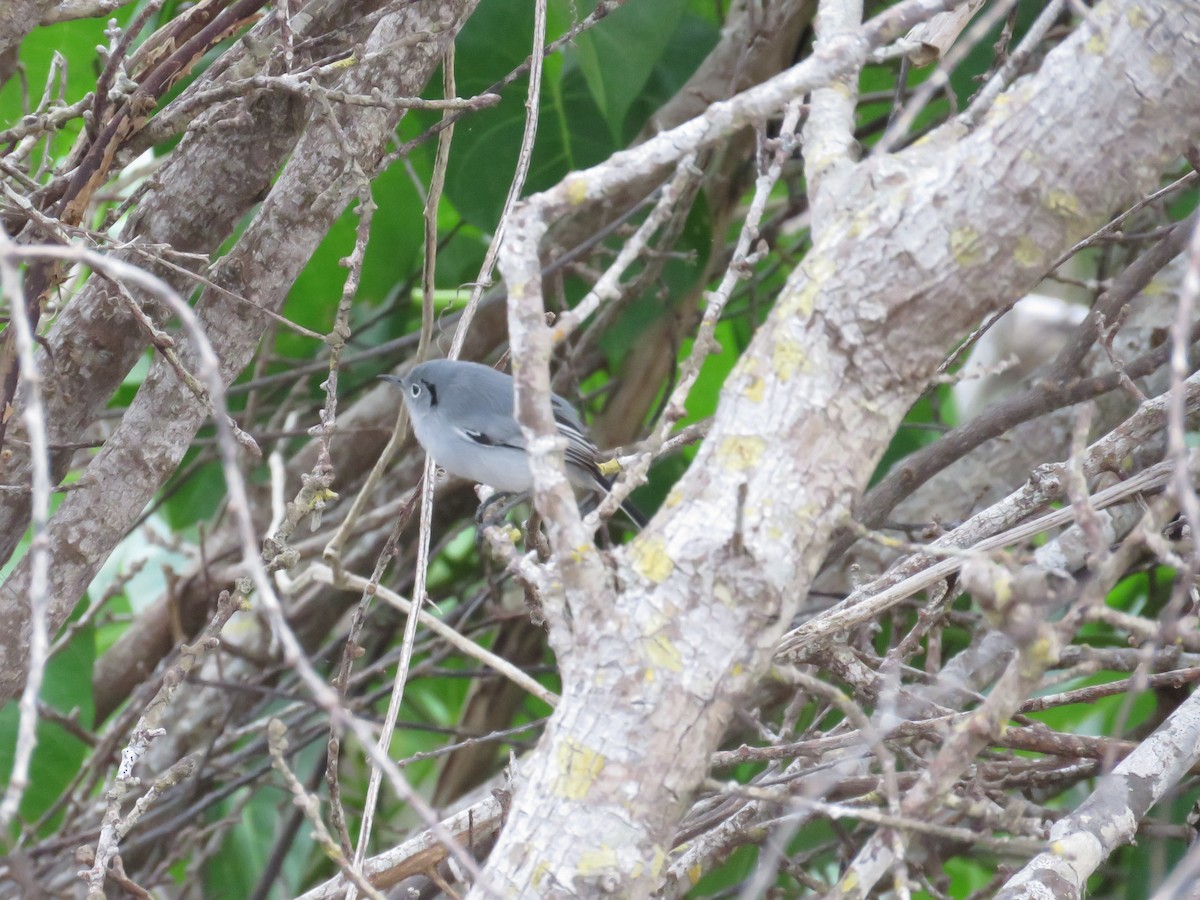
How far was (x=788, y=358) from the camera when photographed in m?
1.31

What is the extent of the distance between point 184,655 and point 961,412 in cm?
490

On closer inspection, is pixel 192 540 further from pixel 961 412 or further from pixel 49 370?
pixel 961 412

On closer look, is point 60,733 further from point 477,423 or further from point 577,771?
point 577,771

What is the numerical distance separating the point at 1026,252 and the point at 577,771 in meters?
0.76

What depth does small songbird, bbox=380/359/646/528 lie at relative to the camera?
11.0 feet

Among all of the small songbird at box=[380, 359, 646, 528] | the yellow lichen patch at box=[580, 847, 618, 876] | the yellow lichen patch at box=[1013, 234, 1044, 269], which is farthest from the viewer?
the small songbird at box=[380, 359, 646, 528]

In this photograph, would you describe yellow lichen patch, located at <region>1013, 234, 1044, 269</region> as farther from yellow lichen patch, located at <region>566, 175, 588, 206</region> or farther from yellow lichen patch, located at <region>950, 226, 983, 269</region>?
yellow lichen patch, located at <region>566, 175, 588, 206</region>

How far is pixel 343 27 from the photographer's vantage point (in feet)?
7.95

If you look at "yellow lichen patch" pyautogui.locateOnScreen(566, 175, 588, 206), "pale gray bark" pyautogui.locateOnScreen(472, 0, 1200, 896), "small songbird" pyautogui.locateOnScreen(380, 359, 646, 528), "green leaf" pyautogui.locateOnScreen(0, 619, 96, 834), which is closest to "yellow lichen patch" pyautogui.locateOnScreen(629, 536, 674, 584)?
"pale gray bark" pyautogui.locateOnScreen(472, 0, 1200, 896)

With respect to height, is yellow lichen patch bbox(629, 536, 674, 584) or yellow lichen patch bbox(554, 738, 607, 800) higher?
yellow lichen patch bbox(629, 536, 674, 584)

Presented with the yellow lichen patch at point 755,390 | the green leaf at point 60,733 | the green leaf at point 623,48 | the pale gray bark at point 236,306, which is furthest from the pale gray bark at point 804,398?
the green leaf at point 60,733

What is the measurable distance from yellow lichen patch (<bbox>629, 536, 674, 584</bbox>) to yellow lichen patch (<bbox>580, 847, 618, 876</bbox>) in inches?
11.4

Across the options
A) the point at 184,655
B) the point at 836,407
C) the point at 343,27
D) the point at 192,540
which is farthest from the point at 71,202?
the point at 192,540

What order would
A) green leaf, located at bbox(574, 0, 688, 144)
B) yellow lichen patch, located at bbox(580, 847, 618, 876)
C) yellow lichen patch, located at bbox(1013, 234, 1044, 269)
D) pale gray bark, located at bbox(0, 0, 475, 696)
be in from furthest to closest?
green leaf, located at bbox(574, 0, 688, 144), pale gray bark, located at bbox(0, 0, 475, 696), yellow lichen patch, located at bbox(1013, 234, 1044, 269), yellow lichen patch, located at bbox(580, 847, 618, 876)
